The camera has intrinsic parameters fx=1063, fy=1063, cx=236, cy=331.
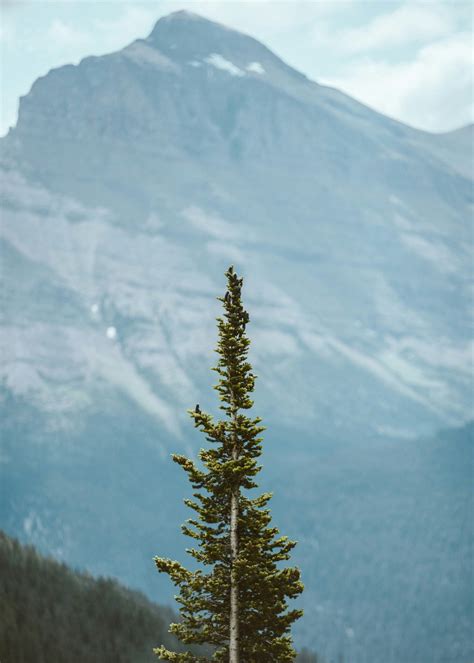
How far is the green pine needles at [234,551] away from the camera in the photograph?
3177cm

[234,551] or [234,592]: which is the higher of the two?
[234,551]

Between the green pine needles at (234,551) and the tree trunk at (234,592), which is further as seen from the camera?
the tree trunk at (234,592)

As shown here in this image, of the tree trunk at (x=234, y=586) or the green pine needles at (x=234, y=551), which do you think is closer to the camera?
the green pine needles at (x=234, y=551)

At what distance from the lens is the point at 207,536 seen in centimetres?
3189

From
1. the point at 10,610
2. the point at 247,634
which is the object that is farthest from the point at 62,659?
the point at 247,634

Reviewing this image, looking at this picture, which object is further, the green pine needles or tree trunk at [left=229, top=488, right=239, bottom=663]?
tree trunk at [left=229, top=488, right=239, bottom=663]

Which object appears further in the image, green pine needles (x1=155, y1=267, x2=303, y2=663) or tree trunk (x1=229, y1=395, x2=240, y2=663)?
A: tree trunk (x1=229, y1=395, x2=240, y2=663)

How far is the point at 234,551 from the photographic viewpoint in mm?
32344

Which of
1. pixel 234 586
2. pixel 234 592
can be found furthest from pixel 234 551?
pixel 234 592

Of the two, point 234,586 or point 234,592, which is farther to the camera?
point 234,592

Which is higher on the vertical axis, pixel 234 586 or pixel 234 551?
pixel 234 551

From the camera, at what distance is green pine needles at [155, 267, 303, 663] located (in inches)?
1251

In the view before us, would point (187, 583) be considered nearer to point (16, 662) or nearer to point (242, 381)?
point (242, 381)

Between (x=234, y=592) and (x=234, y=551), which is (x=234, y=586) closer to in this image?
(x=234, y=592)
